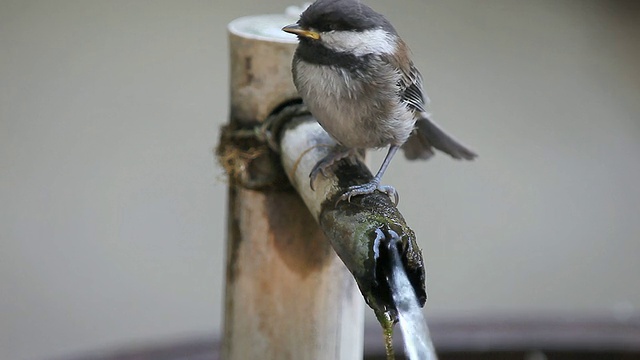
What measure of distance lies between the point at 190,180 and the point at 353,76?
2.32m

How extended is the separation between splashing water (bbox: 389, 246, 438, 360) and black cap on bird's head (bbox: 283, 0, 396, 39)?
507mm

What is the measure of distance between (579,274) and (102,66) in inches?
82.1

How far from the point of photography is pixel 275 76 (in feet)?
5.93

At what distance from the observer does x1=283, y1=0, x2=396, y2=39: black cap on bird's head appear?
1.63 m

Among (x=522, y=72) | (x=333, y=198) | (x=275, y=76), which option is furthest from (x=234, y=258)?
(x=522, y=72)

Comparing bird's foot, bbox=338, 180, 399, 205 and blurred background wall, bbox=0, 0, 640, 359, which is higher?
bird's foot, bbox=338, 180, 399, 205

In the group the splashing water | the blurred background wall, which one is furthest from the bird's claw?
the blurred background wall

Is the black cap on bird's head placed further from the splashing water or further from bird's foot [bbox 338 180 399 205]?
the splashing water

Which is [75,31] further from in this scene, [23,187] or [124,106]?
[23,187]

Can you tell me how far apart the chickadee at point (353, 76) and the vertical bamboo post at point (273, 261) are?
0.11 m

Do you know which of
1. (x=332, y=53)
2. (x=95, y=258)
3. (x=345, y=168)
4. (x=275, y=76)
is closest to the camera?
(x=345, y=168)

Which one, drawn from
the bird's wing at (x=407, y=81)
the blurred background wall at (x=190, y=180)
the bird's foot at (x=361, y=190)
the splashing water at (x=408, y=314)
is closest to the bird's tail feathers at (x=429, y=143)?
Result: the bird's wing at (x=407, y=81)

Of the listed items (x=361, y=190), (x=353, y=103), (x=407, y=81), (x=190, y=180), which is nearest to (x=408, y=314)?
(x=361, y=190)

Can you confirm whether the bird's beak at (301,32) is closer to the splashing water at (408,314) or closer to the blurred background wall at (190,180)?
the splashing water at (408,314)
